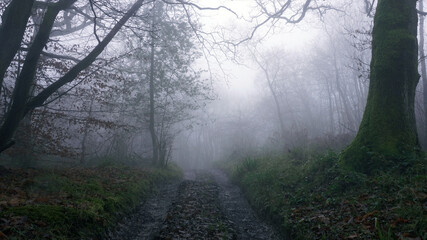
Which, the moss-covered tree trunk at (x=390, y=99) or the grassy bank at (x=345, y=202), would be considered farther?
the moss-covered tree trunk at (x=390, y=99)

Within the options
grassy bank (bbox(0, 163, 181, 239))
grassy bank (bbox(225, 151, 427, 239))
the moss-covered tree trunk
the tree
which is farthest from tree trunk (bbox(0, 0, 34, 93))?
the moss-covered tree trunk

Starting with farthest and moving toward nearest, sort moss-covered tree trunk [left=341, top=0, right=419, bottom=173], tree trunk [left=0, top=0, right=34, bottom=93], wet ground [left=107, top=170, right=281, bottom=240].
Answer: moss-covered tree trunk [left=341, top=0, right=419, bottom=173]
tree trunk [left=0, top=0, right=34, bottom=93]
wet ground [left=107, top=170, right=281, bottom=240]

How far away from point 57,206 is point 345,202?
5.02 meters

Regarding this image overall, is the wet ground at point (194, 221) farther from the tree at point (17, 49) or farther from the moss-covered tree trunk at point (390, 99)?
the tree at point (17, 49)

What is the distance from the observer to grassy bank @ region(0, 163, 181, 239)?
12.1 feet

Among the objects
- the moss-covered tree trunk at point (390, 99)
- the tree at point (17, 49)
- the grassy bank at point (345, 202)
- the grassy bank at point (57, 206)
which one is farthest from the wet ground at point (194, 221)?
the tree at point (17, 49)

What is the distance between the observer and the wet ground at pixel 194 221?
5.00m

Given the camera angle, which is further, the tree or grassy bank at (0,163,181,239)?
the tree

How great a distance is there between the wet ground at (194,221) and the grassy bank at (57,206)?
0.37 metres

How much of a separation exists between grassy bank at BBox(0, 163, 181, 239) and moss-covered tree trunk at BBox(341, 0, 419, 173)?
5.28 m

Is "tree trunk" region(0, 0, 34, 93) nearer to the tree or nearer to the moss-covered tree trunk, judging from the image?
the tree

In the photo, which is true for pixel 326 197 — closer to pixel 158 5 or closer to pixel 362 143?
pixel 362 143

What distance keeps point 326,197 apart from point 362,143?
174 centimetres

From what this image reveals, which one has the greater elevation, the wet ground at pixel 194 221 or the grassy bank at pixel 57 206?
the grassy bank at pixel 57 206
